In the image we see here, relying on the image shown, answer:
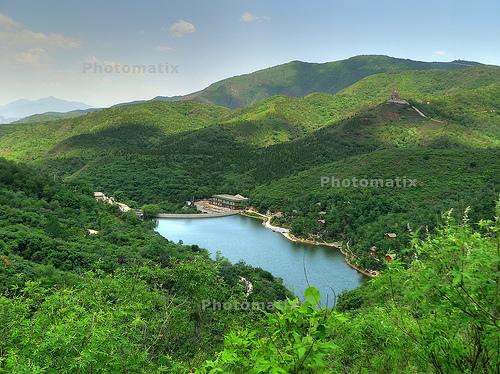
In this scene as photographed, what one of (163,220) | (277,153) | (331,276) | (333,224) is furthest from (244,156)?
(331,276)

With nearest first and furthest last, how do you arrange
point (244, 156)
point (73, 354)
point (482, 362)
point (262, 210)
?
point (482, 362) < point (73, 354) < point (262, 210) < point (244, 156)

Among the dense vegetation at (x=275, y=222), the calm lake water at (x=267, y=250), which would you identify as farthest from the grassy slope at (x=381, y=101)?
the calm lake water at (x=267, y=250)

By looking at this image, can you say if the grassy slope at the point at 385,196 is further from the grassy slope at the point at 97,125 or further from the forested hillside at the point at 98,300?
the grassy slope at the point at 97,125

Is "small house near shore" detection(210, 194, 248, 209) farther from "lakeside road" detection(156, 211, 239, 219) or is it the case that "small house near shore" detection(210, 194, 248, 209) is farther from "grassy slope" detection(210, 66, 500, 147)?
"grassy slope" detection(210, 66, 500, 147)

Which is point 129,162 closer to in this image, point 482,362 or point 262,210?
point 262,210

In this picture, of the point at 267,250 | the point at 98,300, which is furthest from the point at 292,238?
the point at 98,300

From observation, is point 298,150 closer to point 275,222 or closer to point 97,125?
point 275,222

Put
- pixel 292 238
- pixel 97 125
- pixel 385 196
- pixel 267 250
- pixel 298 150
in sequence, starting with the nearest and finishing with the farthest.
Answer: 1. pixel 267 250
2. pixel 292 238
3. pixel 385 196
4. pixel 298 150
5. pixel 97 125

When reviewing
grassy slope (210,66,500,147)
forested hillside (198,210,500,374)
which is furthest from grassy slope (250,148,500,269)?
grassy slope (210,66,500,147)
